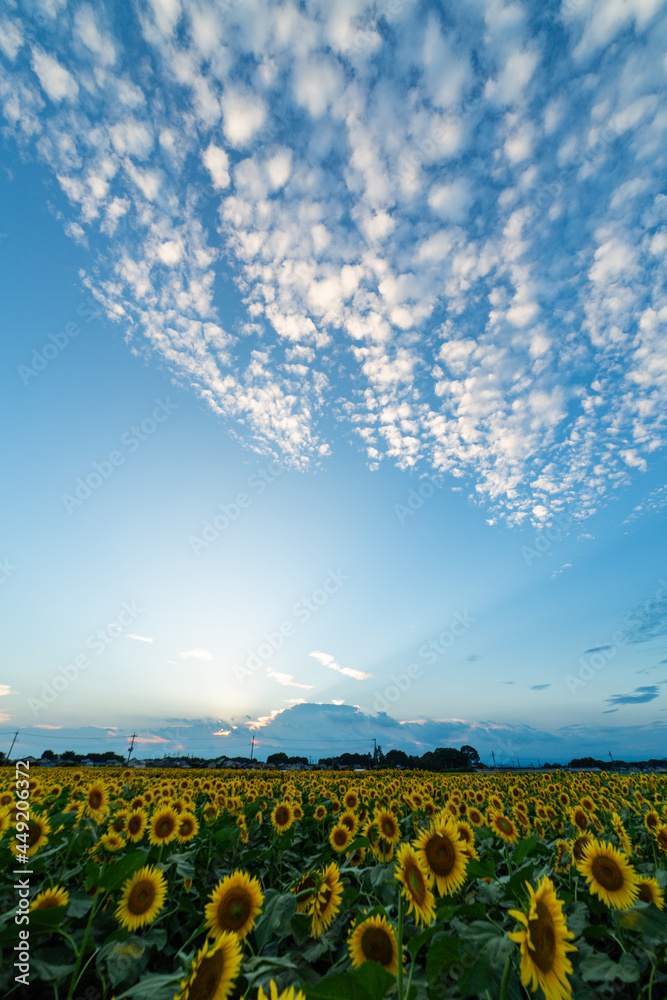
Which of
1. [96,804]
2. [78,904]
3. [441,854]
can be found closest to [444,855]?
[441,854]

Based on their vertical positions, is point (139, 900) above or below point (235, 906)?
below

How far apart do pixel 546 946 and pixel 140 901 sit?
135 inches

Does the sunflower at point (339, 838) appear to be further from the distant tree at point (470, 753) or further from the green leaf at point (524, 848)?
the distant tree at point (470, 753)

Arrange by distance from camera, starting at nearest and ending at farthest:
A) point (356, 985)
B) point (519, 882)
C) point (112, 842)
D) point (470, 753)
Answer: point (356, 985), point (519, 882), point (112, 842), point (470, 753)

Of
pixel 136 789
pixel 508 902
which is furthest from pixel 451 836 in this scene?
pixel 136 789

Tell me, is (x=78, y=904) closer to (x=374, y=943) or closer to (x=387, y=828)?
(x=374, y=943)

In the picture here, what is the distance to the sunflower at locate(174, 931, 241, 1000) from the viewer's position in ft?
6.47

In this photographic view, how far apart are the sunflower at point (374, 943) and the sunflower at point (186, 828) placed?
13.0ft

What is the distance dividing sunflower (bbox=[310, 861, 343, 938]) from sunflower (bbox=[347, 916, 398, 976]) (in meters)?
0.49

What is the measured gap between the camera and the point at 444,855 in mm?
3197

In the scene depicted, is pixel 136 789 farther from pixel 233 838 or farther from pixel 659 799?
pixel 659 799

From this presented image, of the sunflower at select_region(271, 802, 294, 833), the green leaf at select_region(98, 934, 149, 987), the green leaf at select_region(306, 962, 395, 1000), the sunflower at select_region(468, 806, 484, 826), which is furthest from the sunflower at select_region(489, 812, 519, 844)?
the green leaf at select_region(306, 962, 395, 1000)

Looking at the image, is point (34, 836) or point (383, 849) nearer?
point (34, 836)

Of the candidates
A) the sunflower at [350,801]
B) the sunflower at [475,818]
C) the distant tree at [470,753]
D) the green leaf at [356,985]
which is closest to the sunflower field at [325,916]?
the green leaf at [356,985]
